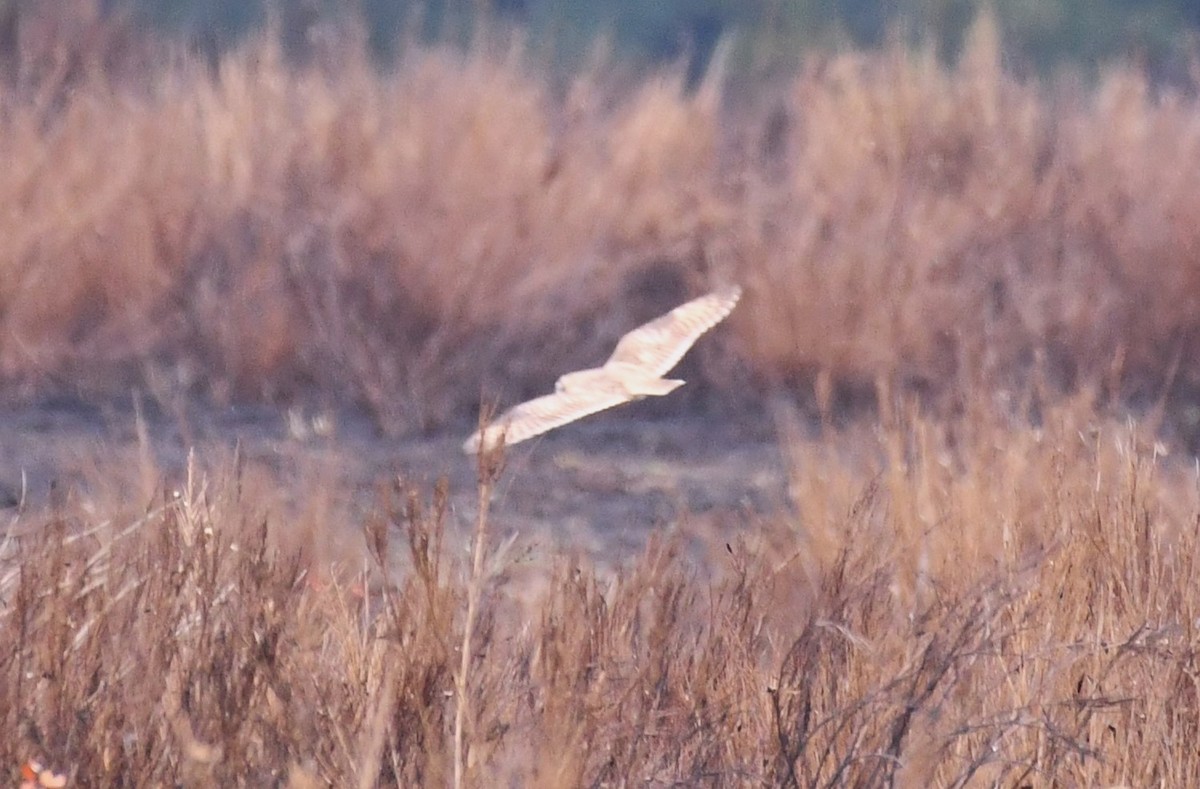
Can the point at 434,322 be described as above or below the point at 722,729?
below

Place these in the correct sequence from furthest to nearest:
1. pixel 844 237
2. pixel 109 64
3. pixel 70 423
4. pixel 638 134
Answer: pixel 109 64 → pixel 638 134 → pixel 844 237 → pixel 70 423

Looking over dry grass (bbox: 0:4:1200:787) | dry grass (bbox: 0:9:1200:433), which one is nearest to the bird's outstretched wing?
dry grass (bbox: 0:4:1200:787)

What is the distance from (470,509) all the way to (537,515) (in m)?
0.18

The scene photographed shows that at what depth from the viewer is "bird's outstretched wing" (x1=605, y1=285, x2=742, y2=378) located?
3.34m

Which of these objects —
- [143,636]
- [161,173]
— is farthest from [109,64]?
[143,636]

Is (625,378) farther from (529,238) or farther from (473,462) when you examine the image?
(529,238)

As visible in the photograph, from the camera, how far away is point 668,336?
3.54m

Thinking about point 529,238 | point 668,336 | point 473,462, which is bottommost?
point 473,462

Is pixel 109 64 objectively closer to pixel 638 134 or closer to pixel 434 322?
pixel 638 134

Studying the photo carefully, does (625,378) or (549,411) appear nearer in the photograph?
(549,411)

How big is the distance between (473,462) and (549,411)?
303 centimetres

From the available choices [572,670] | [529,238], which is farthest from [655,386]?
[529,238]

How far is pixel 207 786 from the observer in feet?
7.90

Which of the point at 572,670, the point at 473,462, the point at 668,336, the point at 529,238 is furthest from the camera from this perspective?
the point at 529,238
